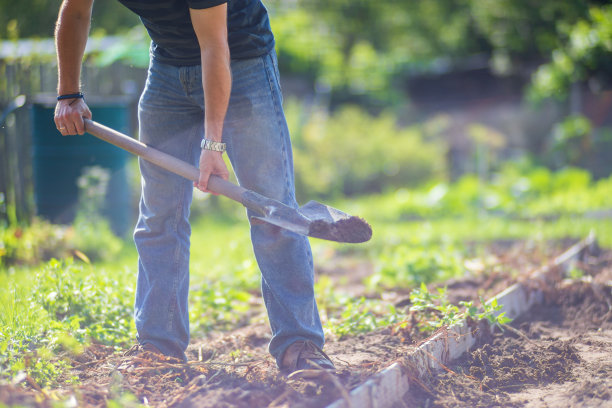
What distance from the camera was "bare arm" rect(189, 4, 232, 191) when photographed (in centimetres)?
225

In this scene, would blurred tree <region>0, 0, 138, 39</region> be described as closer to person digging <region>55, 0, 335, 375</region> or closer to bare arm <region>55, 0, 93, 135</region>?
bare arm <region>55, 0, 93, 135</region>

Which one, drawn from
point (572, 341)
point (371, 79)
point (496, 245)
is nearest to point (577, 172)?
point (496, 245)

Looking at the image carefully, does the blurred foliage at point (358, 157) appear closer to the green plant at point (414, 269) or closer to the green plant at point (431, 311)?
the green plant at point (414, 269)

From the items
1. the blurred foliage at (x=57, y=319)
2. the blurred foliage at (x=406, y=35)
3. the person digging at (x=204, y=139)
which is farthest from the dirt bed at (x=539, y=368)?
the blurred foliage at (x=406, y=35)

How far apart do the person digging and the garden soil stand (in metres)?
0.18

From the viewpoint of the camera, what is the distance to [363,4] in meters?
26.8

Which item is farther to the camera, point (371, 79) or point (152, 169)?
point (371, 79)

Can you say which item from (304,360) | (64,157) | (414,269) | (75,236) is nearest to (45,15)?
(64,157)

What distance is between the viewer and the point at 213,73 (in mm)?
2320

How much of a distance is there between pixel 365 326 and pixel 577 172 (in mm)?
7338

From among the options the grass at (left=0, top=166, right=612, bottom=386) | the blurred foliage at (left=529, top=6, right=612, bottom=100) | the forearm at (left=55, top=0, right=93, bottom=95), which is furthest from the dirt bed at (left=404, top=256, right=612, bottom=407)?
the blurred foliage at (left=529, top=6, right=612, bottom=100)

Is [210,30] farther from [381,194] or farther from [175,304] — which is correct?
[381,194]

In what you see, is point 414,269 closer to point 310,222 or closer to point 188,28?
point 310,222

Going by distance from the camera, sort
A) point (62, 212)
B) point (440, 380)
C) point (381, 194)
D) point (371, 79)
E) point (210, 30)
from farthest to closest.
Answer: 1. point (371, 79)
2. point (381, 194)
3. point (62, 212)
4. point (440, 380)
5. point (210, 30)
